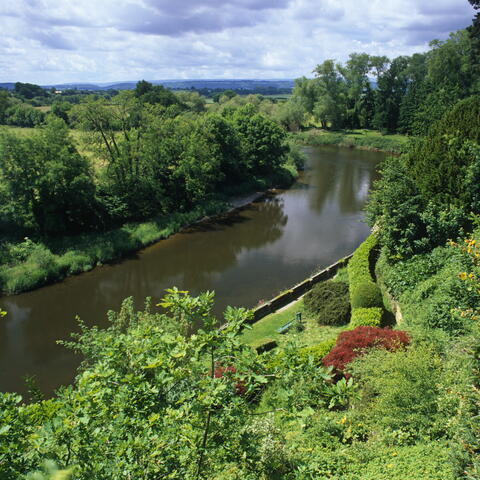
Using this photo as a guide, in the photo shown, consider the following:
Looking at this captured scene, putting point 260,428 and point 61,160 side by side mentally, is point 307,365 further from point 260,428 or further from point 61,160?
point 61,160

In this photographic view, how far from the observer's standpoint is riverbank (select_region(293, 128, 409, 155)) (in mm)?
62656

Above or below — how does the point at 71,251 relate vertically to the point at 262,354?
below

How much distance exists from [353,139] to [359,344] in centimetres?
6085

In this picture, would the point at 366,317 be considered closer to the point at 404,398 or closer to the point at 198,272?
the point at 404,398

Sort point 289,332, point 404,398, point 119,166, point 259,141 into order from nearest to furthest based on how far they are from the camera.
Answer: point 404,398
point 289,332
point 119,166
point 259,141

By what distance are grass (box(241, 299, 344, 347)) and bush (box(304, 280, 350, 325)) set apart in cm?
34

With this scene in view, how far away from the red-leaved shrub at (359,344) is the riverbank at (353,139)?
5547 cm

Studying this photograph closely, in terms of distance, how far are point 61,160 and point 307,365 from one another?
2501 centimetres

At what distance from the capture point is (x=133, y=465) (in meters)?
4.28

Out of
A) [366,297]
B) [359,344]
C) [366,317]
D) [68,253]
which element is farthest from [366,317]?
[68,253]

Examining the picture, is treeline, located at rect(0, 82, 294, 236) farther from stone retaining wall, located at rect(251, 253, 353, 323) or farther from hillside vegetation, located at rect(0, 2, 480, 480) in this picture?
stone retaining wall, located at rect(251, 253, 353, 323)

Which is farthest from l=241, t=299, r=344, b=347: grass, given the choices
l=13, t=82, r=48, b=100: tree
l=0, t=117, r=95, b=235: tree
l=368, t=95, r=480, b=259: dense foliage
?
l=13, t=82, r=48, b=100: tree

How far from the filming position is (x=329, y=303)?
55.6ft

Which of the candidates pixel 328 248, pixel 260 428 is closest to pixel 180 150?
pixel 328 248
